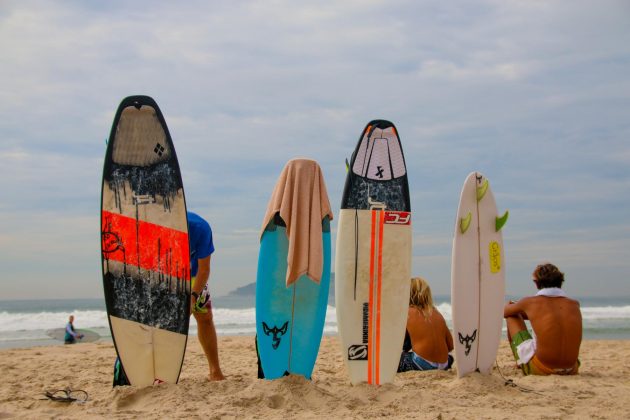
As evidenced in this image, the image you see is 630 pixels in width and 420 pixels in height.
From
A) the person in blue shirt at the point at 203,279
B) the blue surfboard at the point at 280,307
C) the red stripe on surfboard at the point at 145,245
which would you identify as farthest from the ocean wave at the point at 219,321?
the red stripe on surfboard at the point at 145,245

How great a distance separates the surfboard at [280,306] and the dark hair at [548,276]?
186 centimetres

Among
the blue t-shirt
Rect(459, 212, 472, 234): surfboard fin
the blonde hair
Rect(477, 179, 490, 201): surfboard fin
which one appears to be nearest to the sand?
the blonde hair

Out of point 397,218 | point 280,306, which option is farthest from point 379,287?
point 280,306

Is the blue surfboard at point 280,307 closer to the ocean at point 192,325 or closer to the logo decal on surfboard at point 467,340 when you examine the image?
the logo decal on surfboard at point 467,340

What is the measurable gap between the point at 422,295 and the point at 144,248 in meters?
2.39

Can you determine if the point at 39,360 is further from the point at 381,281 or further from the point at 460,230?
the point at 460,230

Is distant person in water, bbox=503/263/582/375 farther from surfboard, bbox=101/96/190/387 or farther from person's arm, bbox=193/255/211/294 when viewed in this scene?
surfboard, bbox=101/96/190/387

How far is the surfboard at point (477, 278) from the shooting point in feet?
15.7

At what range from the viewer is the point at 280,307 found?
448cm

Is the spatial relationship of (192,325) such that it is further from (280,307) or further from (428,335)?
(280,307)

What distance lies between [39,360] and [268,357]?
3.86 metres

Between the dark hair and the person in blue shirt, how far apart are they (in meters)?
2.73

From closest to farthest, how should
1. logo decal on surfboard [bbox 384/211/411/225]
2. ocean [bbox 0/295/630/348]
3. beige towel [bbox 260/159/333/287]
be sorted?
beige towel [bbox 260/159/333/287] → logo decal on surfboard [bbox 384/211/411/225] → ocean [bbox 0/295/630/348]

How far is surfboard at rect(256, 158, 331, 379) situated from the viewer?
14.6 feet
